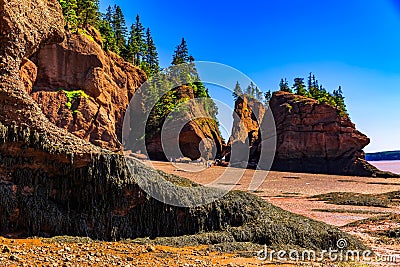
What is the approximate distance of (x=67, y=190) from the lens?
7.21 meters

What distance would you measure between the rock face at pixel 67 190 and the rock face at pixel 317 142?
1870 inches

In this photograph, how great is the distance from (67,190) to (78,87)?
28.9 metres

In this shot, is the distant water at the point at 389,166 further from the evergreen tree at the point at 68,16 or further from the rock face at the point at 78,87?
the evergreen tree at the point at 68,16

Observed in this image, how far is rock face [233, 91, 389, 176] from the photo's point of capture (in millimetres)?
54625

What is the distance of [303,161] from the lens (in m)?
56.5

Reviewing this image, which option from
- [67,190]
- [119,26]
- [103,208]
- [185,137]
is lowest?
[103,208]

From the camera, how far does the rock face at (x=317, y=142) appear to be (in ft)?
179

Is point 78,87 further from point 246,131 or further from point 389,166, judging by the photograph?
point 389,166

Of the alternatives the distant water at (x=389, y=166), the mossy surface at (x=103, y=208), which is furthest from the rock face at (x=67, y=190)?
the distant water at (x=389, y=166)

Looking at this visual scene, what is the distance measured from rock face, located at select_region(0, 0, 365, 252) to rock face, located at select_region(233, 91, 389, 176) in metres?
47.5

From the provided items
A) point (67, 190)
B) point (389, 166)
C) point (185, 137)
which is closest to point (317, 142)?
point (185, 137)

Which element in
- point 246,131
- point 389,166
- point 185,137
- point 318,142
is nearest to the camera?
point 185,137

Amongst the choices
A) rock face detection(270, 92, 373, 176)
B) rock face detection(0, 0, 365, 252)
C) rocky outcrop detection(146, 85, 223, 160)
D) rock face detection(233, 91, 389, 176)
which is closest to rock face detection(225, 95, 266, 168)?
rock face detection(233, 91, 389, 176)

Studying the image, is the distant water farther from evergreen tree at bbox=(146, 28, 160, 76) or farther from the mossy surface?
the mossy surface
